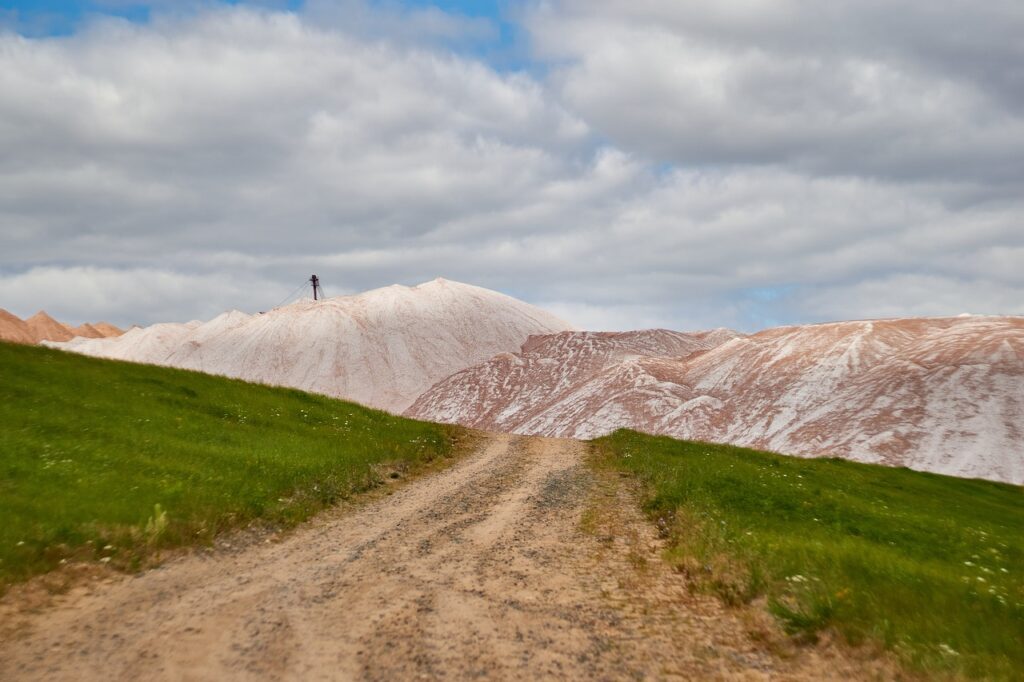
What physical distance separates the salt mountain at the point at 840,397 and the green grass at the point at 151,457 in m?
122

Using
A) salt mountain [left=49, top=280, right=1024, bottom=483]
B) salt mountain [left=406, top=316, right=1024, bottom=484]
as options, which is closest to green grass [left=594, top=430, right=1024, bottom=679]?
salt mountain [left=49, top=280, right=1024, bottom=483]

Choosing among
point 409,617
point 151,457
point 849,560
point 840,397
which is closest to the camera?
point 409,617

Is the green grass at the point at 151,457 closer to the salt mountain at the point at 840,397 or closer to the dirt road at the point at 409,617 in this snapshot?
the dirt road at the point at 409,617

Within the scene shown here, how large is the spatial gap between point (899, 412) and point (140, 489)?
15370 cm

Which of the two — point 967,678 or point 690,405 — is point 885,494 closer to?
point 967,678

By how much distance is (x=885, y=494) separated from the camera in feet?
110

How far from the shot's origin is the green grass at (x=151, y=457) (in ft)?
53.9

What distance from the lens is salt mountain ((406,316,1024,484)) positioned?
134 metres

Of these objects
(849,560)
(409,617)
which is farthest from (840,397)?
(409,617)

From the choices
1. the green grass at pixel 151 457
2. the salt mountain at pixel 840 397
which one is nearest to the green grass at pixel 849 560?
the green grass at pixel 151 457

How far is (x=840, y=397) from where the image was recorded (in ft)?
504

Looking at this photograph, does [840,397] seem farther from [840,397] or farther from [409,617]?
[409,617]

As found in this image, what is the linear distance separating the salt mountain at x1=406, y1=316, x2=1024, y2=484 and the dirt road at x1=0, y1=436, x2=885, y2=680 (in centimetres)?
13211

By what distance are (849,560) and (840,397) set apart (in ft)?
504
